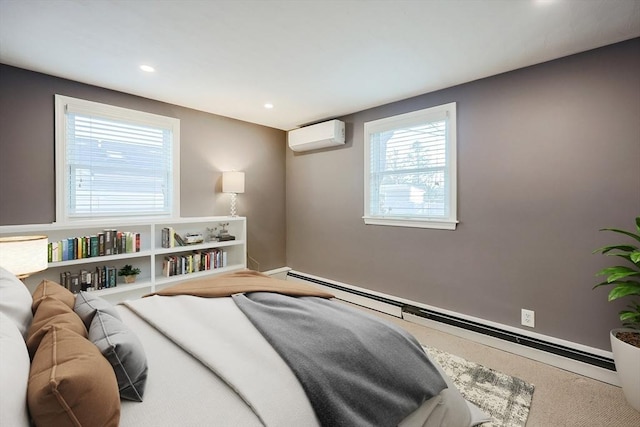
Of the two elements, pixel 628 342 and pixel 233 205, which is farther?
pixel 233 205

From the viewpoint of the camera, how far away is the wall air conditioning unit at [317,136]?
3777 millimetres

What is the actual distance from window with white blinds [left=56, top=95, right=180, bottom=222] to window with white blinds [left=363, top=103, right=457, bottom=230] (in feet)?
7.86

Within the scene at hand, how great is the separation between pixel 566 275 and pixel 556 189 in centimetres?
69

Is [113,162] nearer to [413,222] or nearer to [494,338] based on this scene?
[413,222]

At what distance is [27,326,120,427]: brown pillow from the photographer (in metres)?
0.70

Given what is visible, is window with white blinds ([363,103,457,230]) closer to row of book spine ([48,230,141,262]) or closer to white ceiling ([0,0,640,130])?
white ceiling ([0,0,640,130])

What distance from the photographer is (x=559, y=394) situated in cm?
200

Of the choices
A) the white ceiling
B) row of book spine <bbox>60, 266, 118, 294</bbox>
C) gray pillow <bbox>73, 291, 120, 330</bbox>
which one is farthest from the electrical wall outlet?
row of book spine <bbox>60, 266, 118, 294</bbox>

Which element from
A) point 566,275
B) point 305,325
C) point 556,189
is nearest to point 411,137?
point 556,189

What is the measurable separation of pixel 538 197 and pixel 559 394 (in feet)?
4.79

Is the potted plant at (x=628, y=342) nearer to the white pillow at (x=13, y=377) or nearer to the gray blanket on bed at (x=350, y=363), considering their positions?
the gray blanket on bed at (x=350, y=363)

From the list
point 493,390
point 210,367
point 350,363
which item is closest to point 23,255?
point 210,367

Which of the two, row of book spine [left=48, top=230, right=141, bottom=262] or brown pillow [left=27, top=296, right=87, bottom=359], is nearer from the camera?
brown pillow [left=27, top=296, right=87, bottom=359]

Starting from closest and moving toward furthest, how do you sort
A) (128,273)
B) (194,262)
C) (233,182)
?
(128,273) < (194,262) < (233,182)
